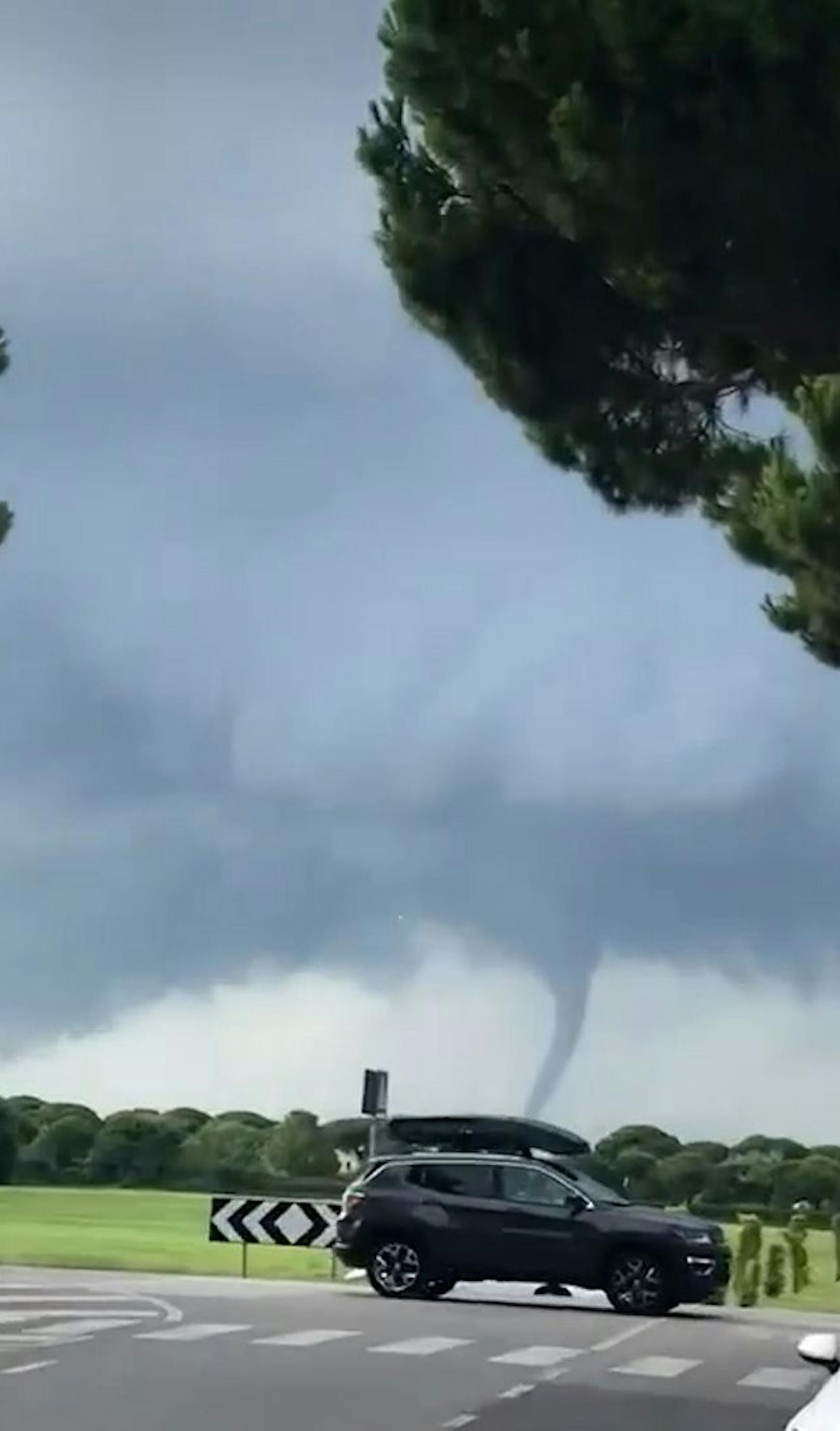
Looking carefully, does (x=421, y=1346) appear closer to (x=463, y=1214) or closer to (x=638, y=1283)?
(x=638, y=1283)

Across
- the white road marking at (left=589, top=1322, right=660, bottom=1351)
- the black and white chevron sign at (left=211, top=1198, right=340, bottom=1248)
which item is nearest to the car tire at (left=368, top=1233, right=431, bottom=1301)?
the white road marking at (left=589, top=1322, right=660, bottom=1351)

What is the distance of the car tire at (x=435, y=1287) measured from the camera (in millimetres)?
28141

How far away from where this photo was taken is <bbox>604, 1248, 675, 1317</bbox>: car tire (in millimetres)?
27219

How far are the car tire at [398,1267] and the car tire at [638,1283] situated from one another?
2.11m

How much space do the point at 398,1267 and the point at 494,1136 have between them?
17.5 feet

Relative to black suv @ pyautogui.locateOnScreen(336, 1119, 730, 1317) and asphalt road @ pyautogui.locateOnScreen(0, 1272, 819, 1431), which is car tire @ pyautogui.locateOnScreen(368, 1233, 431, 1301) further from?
asphalt road @ pyautogui.locateOnScreen(0, 1272, 819, 1431)

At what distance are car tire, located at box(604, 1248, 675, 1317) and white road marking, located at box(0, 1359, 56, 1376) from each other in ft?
34.5

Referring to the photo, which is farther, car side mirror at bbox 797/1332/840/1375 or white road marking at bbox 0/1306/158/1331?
white road marking at bbox 0/1306/158/1331

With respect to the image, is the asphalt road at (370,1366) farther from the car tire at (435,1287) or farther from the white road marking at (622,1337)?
the car tire at (435,1287)

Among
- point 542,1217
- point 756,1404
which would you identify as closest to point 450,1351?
point 756,1404

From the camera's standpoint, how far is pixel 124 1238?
38.1 metres

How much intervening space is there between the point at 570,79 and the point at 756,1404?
9.65 metres

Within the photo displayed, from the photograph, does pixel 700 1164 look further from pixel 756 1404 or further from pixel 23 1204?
pixel 756 1404

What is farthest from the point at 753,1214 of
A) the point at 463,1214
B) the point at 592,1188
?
the point at 463,1214
